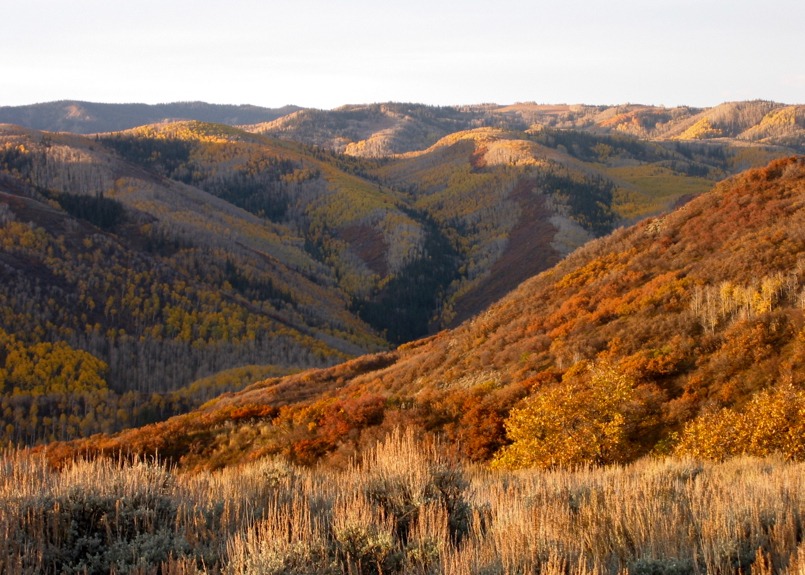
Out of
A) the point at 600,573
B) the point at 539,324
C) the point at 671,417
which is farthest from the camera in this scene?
the point at 539,324

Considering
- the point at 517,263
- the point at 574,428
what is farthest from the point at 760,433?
the point at 517,263

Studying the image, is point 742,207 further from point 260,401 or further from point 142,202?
point 142,202

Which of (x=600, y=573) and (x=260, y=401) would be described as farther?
(x=260, y=401)

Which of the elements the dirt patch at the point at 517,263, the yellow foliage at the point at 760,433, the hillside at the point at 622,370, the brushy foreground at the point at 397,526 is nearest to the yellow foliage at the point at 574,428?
the hillside at the point at 622,370

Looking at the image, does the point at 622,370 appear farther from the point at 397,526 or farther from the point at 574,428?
the point at 397,526

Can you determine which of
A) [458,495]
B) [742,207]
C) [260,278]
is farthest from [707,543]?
[260,278]

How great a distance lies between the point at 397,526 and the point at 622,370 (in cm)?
1789

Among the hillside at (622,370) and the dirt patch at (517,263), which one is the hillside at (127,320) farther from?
the hillside at (622,370)

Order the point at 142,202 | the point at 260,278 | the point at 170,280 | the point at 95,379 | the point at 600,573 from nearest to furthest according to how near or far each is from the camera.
Result: the point at 600,573 → the point at 95,379 → the point at 170,280 → the point at 260,278 → the point at 142,202

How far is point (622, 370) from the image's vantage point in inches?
1001

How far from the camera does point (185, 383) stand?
105 metres

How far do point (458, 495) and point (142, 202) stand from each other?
196 m

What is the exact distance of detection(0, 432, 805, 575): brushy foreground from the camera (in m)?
7.67

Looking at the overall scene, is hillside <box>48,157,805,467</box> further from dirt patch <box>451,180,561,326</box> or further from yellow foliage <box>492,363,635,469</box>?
dirt patch <box>451,180,561,326</box>
